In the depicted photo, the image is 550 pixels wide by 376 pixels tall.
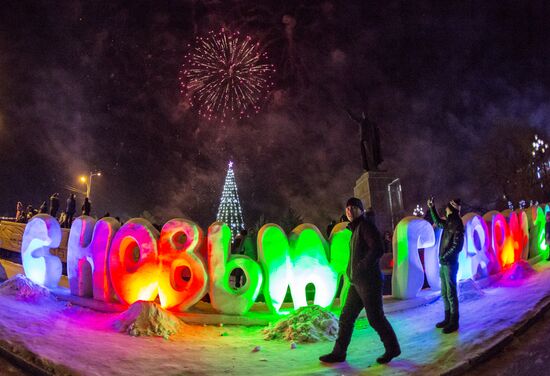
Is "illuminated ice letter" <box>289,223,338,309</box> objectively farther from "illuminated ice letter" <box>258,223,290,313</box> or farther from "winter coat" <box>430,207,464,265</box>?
"winter coat" <box>430,207,464,265</box>

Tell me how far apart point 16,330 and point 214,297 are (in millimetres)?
2986

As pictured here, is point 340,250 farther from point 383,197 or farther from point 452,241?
point 383,197

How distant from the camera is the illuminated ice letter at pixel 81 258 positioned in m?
7.30

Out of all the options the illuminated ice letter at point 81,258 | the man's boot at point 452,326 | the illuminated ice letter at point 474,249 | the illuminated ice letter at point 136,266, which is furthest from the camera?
the illuminated ice letter at point 474,249

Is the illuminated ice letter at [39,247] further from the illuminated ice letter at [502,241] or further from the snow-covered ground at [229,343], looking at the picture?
the illuminated ice letter at [502,241]

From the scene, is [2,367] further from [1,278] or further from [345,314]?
[1,278]

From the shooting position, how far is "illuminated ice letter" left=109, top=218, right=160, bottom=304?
6.75 metres

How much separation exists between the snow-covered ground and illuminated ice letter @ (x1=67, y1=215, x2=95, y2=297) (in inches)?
16.9

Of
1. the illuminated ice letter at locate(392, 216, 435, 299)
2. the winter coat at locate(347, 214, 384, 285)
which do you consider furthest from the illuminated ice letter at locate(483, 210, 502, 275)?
the winter coat at locate(347, 214, 384, 285)

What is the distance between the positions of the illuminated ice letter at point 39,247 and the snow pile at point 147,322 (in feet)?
9.42

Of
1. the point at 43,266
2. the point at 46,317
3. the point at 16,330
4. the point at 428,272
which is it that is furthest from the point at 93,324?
the point at 428,272

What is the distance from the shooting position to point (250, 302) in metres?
6.67

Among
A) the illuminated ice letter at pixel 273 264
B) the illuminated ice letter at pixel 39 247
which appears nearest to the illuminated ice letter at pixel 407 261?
the illuminated ice letter at pixel 273 264

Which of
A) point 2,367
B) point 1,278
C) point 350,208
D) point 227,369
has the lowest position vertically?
point 227,369
